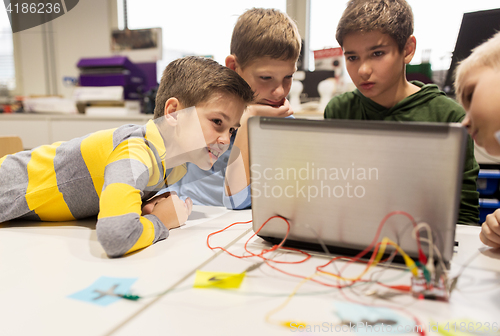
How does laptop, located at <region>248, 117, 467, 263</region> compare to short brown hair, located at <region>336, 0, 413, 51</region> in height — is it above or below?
below

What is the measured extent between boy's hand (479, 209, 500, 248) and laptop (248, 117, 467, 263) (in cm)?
17

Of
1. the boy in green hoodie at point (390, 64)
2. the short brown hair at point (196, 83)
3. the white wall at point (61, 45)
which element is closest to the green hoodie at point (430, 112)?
the boy in green hoodie at point (390, 64)

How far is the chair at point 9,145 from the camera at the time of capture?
46.5 inches

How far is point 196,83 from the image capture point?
864 mm

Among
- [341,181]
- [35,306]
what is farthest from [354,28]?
[35,306]

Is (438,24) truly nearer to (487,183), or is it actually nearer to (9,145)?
(487,183)

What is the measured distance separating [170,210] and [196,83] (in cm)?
33

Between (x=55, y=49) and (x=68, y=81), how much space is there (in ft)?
0.98

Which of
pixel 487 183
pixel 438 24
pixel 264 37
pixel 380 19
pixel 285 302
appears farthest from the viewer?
pixel 438 24

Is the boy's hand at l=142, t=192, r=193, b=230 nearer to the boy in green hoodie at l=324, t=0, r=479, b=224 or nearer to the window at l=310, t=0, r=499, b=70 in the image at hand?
the boy in green hoodie at l=324, t=0, r=479, b=224

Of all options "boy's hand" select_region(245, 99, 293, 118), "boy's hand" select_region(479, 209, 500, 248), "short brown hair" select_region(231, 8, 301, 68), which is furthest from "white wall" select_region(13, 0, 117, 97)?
"boy's hand" select_region(479, 209, 500, 248)

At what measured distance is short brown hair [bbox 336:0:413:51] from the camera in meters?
0.96

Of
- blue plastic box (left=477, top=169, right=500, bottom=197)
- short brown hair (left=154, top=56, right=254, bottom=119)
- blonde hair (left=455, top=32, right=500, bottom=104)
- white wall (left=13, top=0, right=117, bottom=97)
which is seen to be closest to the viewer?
blonde hair (left=455, top=32, right=500, bottom=104)

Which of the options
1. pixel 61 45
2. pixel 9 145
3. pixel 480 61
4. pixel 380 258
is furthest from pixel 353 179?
pixel 61 45
